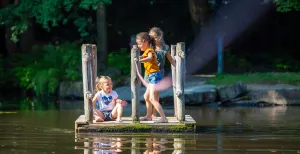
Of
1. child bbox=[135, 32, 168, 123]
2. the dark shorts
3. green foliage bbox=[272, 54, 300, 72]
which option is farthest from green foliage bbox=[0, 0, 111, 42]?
child bbox=[135, 32, 168, 123]

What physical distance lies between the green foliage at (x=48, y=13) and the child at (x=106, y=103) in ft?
38.7

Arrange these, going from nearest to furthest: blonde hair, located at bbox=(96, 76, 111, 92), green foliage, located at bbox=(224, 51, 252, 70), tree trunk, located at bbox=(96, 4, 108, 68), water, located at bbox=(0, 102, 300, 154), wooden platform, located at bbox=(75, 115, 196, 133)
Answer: water, located at bbox=(0, 102, 300, 154), wooden platform, located at bbox=(75, 115, 196, 133), blonde hair, located at bbox=(96, 76, 111, 92), tree trunk, located at bbox=(96, 4, 108, 68), green foliage, located at bbox=(224, 51, 252, 70)

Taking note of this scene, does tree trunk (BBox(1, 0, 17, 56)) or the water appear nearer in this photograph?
the water

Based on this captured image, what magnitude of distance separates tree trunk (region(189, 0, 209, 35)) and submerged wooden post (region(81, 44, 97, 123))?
622 inches

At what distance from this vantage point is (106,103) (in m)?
16.8

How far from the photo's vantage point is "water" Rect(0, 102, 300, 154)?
1373 centimetres

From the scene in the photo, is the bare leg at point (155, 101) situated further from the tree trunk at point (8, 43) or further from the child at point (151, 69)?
the tree trunk at point (8, 43)

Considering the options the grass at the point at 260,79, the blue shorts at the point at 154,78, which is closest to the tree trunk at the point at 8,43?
the grass at the point at 260,79

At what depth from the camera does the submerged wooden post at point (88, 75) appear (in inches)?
639

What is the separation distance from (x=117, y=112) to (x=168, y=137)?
1707mm

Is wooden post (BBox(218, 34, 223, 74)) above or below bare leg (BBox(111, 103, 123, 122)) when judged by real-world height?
above

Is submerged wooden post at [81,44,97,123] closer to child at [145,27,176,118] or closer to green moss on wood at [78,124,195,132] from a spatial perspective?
green moss on wood at [78,124,195,132]

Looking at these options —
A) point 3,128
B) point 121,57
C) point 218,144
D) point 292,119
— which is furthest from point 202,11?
point 218,144

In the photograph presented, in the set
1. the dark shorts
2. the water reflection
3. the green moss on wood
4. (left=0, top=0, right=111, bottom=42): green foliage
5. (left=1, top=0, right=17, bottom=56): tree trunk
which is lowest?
the water reflection
